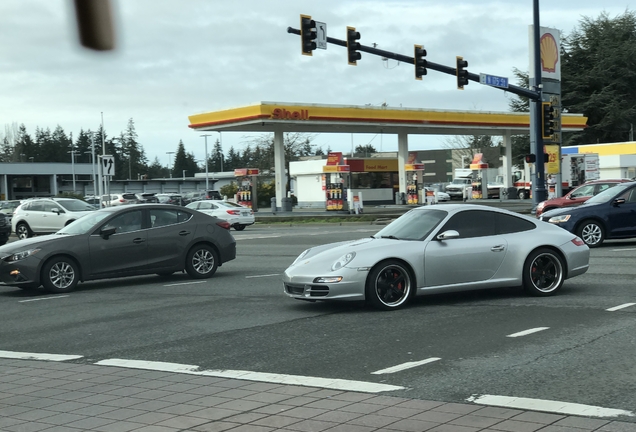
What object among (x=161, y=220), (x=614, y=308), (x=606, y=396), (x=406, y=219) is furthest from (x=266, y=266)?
(x=606, y=396)

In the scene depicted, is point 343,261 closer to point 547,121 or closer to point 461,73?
point 461,73

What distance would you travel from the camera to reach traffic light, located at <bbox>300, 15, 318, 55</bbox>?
902 inches

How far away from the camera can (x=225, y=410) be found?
19.1 feet

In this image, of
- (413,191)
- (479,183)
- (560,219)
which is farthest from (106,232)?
(479,183)

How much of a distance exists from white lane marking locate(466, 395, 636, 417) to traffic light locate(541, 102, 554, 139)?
28.0 metres

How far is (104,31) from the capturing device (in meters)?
5.03

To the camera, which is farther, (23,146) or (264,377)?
(23,146)

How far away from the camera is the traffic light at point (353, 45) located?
24.4 m

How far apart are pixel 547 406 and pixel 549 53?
1289 inches

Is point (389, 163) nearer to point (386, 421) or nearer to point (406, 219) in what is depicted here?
point (406, 219)

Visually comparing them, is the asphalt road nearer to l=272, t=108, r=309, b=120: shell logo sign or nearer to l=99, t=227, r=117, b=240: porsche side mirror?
l=99, t=227, r=117, b=240: porsche side mirror

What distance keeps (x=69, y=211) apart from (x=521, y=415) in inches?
1110

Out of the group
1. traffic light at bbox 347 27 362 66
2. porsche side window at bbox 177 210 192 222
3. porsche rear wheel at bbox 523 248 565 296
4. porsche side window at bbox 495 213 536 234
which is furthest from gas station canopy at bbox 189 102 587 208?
porsche rear wheel at bbox 523 248 565 296

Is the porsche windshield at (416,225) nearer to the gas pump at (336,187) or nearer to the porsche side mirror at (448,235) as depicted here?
the porsche side mirror at (448,235)
